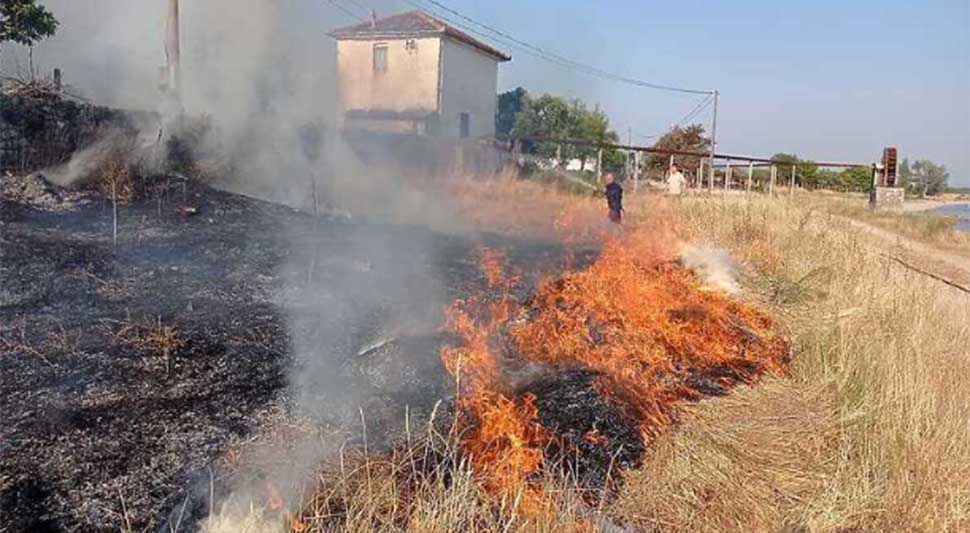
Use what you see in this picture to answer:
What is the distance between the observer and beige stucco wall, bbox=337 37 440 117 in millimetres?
27266

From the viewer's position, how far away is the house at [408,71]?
26750 millimetres

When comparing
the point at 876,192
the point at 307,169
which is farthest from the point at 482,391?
the point at 876,192

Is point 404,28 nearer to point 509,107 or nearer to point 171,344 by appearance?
point 509,107

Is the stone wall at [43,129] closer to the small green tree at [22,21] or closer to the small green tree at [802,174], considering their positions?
the small green tree at [22,21]

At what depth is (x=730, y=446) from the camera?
4344 millimetres

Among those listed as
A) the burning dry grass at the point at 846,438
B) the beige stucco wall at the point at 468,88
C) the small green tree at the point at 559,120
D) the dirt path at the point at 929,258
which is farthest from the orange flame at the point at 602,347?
the small green tree at the point at 559,120

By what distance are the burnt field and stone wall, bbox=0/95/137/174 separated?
3.50ft

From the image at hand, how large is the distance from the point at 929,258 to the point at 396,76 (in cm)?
1982

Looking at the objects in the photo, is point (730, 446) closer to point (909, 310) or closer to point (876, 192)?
point (909, 310)

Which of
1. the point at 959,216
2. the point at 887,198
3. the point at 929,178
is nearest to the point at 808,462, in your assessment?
the point at 887,198

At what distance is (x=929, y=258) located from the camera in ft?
48.3

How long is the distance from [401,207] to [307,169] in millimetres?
2031

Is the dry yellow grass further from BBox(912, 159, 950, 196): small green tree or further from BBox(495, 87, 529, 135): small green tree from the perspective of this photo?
BBox(912, 159, 950, 196): small green tree

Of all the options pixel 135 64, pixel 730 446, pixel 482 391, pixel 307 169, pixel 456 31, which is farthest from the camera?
pixel 456 31
